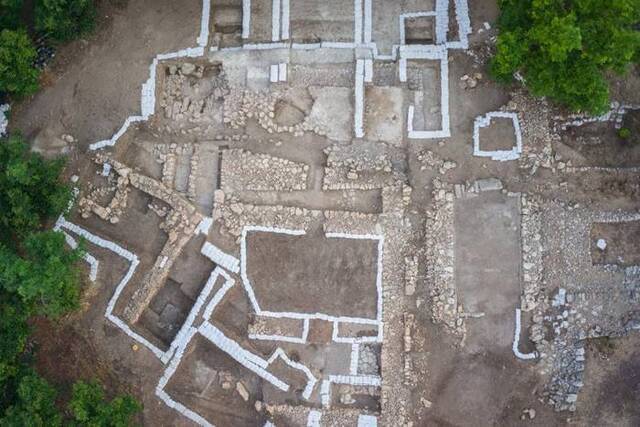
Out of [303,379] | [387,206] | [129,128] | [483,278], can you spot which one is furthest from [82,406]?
[483,278]

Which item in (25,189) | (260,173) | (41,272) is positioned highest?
(25,189)

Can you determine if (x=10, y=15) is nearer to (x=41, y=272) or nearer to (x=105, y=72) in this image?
(x=105, y=72)

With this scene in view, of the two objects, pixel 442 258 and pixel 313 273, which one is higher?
pixel 442 258

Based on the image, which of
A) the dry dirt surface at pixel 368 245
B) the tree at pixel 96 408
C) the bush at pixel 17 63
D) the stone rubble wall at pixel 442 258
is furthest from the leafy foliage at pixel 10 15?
the stone rubble wall at pixel 442 258

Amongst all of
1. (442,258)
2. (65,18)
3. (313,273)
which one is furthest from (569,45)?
(65,18)

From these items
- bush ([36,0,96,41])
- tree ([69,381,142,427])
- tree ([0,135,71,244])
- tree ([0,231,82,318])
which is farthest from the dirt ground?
bush ([36,0,96,41])

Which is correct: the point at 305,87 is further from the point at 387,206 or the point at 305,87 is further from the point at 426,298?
the point at 426,298
